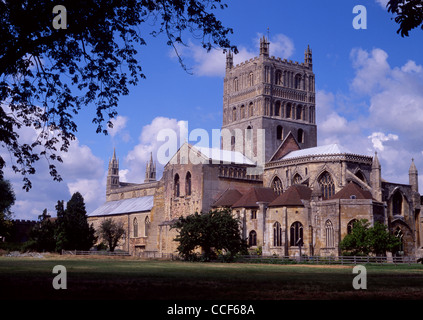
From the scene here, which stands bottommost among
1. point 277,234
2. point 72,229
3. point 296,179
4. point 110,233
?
point 110,233

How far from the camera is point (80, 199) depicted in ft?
275

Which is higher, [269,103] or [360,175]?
[269,103]

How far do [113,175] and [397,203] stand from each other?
3833 inches

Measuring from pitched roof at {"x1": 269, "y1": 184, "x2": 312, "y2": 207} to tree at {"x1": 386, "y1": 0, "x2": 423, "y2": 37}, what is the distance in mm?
51154

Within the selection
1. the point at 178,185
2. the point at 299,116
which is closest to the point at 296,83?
the point at 299,116

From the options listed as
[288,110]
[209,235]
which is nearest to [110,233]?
[288,110]

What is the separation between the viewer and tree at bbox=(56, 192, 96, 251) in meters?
77.0

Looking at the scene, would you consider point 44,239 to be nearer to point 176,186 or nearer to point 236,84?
point 176,186

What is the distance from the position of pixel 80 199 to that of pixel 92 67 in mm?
66018

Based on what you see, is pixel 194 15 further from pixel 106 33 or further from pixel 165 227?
pixel 165 227

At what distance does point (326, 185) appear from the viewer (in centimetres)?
7150

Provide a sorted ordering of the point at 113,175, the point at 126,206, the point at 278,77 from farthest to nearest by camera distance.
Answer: the point at 113,175
the point at 126,206
the point at 278,77

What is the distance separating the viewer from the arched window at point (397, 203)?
69375mm

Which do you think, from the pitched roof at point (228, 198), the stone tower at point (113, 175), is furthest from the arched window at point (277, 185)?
the stone tower at point (113, 175)
